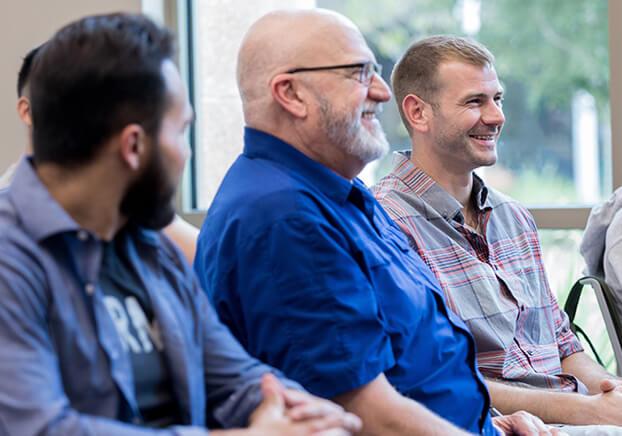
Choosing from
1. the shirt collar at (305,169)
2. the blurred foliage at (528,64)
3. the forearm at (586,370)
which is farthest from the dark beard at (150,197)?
the blurred foliage at (528,64)

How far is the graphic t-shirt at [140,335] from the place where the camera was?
1267 mm

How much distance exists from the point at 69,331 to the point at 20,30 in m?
2.93

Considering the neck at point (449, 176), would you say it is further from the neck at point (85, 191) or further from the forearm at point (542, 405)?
the neck at point (85, 191)

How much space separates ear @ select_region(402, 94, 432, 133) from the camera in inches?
101

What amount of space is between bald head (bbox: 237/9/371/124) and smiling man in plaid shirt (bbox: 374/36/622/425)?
1.87ft

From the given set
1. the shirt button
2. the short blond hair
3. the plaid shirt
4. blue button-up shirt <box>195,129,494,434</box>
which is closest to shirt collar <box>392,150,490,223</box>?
the plaid shirt

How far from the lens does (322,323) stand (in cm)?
163

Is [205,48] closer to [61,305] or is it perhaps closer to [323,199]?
[323,199]

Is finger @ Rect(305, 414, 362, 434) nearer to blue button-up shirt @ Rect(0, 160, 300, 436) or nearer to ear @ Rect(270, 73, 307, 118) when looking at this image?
blue button-up shirt @ Rect(0, 160, 300, 436)

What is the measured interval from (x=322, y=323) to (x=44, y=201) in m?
0.58

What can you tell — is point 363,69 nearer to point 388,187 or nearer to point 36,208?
point 388,187

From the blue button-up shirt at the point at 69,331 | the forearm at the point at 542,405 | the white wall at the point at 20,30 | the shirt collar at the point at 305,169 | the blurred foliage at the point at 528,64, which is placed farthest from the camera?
the white wall at the point at 20,30

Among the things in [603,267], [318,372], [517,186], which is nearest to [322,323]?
[318,372]

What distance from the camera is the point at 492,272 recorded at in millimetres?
2379
